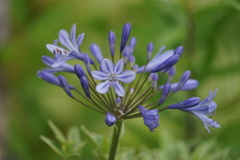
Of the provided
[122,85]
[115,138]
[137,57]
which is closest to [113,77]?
[122,85]

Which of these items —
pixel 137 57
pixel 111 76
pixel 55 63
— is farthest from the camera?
pixel 137 57

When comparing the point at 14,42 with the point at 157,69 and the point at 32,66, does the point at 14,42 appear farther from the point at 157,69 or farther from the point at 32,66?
the point at 157,69

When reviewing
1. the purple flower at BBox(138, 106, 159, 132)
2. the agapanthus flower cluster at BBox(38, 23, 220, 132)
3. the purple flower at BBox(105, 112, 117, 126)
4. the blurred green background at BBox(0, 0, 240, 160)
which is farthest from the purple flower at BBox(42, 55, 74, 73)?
the blurred green background at BBox(0, 0, 240, 160)

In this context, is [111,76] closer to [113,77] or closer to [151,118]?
[113,77]

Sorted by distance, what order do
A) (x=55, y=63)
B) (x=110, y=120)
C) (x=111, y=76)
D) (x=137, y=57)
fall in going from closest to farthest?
(x=110, y=120) → (x=111, y=76) → (x=55, y=63) → (x=137, y=57)

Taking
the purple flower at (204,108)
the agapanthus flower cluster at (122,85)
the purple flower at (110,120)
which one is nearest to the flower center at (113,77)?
the agapanthus flower cluster at (122,85)

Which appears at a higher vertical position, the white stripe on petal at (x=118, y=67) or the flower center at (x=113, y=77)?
the white stripe on petal at (x=118, y=67)

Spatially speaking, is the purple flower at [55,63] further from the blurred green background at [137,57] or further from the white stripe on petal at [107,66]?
the blurred green background at [137,57]
